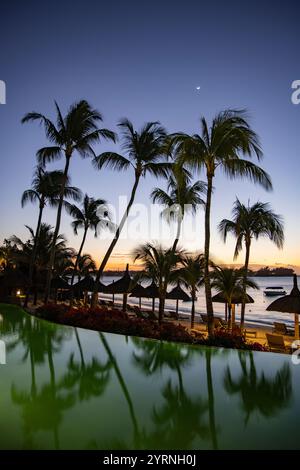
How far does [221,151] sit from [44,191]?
46.0 ft

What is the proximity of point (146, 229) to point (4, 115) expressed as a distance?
9.13m

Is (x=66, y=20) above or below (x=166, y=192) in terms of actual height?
above

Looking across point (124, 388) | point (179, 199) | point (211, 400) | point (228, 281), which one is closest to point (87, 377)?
point (124, 388)

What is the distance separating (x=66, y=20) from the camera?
11.0 metres

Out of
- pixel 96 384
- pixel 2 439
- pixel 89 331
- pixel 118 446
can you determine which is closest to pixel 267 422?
pixel 118 446

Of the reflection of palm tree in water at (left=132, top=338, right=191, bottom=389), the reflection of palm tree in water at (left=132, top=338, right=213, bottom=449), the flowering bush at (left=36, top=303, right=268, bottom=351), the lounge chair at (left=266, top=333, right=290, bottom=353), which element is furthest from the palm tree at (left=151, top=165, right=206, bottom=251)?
the reflection of palm tree in water at (left=132, top=338, right=213, bottom=449)

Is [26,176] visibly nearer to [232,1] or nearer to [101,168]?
[101,168]

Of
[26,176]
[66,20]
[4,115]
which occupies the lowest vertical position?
[26,176]

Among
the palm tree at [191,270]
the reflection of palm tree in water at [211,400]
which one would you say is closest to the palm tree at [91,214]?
the palm tree at [191,270]

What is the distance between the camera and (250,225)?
→ 13.2 meters

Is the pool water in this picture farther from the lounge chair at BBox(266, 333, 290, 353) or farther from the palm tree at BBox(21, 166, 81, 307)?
the palm tree at BBox(21, 166, 81, 307)

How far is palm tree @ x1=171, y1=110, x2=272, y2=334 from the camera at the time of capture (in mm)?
8883

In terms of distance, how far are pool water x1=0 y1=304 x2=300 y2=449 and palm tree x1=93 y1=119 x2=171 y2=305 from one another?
21.8 feet

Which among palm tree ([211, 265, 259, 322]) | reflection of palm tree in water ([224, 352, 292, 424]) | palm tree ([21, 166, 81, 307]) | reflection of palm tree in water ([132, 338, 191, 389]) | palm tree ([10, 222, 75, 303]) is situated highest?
palm tree ([21, 166, 81, 307])
